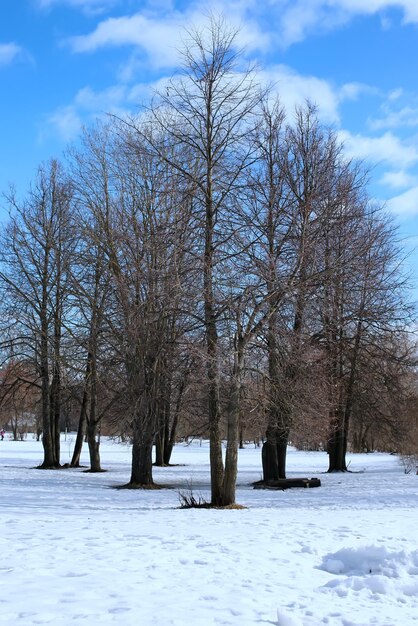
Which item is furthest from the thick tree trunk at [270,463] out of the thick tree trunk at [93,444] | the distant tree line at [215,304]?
the thick tree trunk at [93,444]

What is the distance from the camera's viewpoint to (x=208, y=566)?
24.6 ft

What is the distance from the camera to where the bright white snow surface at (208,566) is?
5.67 meters

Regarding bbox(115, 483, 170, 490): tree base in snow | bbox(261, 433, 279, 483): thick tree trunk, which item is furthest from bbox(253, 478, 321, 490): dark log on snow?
bbox(115, 483, 170, 490): tree base in snow

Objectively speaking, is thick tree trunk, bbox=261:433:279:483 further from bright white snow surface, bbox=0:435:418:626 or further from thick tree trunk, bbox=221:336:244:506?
bright white snow surface, bbox=0:435:418:626

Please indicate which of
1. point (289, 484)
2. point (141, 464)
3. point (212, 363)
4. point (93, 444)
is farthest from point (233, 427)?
point (93, 444)

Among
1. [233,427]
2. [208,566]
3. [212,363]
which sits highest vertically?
[212,363]

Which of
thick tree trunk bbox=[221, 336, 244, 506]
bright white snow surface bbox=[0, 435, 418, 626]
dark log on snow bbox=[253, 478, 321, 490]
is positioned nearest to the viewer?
bright white snow surface bbox=[0, 435, 418, 626]

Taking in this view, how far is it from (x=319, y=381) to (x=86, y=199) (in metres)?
10.8

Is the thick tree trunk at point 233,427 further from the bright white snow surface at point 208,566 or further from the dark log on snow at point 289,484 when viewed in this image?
the dark log on snow at point 289,484

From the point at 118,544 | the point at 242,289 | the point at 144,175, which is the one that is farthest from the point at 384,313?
the point at 118,544

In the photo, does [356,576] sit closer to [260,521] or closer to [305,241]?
[260,521]

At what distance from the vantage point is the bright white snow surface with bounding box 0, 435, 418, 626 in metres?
5.67

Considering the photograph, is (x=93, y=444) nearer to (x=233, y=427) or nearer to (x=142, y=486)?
(x=142, y=486)

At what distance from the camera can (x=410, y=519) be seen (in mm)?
11859
